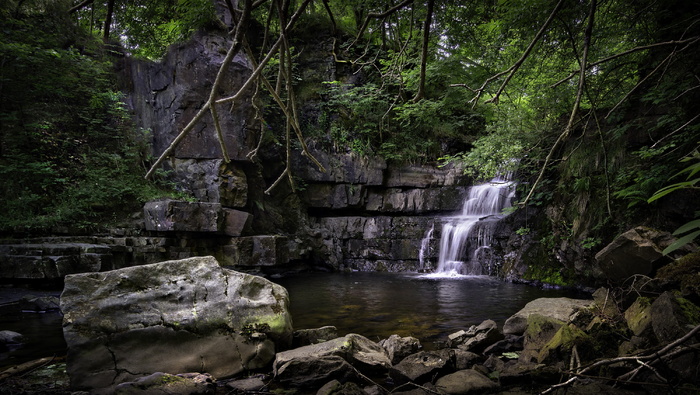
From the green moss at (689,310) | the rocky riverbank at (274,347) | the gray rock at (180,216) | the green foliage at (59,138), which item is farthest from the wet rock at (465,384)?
the green foliage at (59,138)

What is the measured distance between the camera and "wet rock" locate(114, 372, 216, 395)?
289 centimetres

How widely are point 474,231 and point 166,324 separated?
982 centimetres

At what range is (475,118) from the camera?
15234 millimetres

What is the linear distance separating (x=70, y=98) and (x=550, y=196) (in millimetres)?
14608

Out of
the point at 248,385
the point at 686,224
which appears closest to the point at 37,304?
the point at 248,385

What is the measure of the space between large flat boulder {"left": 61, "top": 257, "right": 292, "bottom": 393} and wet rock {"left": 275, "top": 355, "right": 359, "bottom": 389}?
0.48 m

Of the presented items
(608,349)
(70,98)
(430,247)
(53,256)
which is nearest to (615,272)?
(608,349)

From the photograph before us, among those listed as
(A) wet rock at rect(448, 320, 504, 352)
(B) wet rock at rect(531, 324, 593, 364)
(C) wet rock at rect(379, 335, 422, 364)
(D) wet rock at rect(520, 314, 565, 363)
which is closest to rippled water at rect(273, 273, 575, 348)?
(A) wet rock at rect(448, 320, 504, 352)

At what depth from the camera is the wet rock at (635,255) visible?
4375 millimetres

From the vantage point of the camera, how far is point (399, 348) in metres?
3.99

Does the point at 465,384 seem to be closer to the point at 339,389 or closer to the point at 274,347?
the point at 339,389

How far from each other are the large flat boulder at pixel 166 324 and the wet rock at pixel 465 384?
1.81 m

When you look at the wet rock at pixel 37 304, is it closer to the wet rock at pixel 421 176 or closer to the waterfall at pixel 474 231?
the waterfall at pixel 474 231

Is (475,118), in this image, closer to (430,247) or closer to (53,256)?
(430,247)
